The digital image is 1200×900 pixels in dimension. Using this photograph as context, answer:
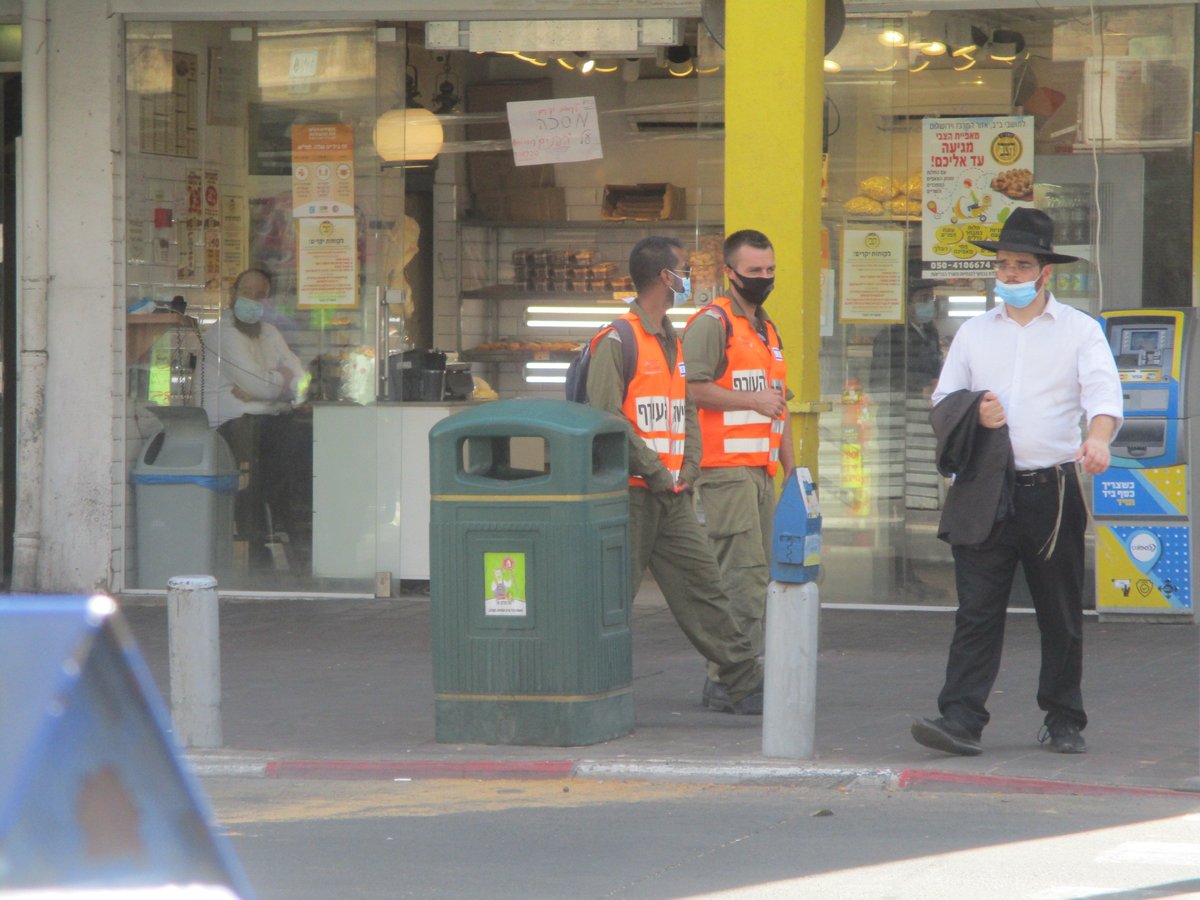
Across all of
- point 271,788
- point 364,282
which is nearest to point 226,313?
point 364,282

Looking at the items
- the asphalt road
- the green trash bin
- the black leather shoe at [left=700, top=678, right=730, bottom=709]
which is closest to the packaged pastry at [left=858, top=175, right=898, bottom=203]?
the black leather shoe at [left=700, top=678, right=730, bottom=709]

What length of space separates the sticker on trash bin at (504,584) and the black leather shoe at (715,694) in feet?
4.31

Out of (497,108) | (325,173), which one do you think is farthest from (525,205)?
(325,173)

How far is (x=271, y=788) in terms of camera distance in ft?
24.3

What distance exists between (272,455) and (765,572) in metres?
5.27

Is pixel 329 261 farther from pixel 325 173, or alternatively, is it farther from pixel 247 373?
pixel 247 373

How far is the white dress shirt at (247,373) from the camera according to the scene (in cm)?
1279

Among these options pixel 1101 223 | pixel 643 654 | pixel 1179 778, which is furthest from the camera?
pixel 1101 223

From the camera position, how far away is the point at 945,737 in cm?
741

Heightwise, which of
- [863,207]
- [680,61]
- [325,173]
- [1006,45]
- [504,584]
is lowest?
[504,584]

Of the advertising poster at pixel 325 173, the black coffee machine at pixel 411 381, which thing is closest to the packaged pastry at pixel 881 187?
the black coffee machine at pixel 411 381

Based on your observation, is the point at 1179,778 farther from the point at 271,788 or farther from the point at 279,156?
the point at 279,156

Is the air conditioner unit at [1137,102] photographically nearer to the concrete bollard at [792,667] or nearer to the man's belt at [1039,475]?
the man's belt at [1039,475]

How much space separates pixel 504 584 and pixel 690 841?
65.9 inches
